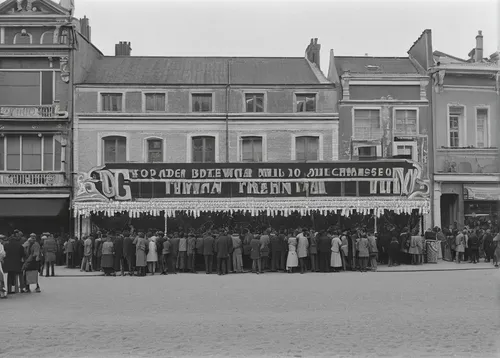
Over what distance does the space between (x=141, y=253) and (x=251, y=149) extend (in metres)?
11.0

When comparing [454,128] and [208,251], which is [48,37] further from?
[454,128]

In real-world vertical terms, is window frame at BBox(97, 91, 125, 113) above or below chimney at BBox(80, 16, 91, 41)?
below

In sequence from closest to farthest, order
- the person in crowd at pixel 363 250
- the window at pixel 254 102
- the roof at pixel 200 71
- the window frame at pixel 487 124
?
the person in crowd at pixel 363 250
the window at pixel 254 102
the roof at pixel 200 71
the window frame at pixel 487 124

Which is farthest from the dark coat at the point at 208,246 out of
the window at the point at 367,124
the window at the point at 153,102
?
the window at the point at 367,124

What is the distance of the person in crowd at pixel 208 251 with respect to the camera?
2362 cm

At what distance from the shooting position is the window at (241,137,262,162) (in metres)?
32.4

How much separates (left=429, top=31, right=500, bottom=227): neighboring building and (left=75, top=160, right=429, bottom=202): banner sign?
632 centimetres

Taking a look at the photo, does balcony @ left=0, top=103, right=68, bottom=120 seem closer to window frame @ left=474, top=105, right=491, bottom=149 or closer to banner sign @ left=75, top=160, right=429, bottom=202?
banner sign @ left=75, top=160, right=429, bottom=202

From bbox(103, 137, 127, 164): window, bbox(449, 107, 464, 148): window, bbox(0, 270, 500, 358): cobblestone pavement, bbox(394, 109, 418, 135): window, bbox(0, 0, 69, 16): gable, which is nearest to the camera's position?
bbox(0, 270, 500, 358): cobblestone pavement

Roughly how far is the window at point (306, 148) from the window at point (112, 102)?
9.05 meters

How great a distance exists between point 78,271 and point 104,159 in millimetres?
8274

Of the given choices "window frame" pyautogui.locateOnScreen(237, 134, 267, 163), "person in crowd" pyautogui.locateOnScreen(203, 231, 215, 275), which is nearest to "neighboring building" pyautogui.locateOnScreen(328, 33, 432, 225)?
"window frame" pyautogui.locateOnScreen(237, 134, 267, 163)

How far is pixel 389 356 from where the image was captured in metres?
9.08

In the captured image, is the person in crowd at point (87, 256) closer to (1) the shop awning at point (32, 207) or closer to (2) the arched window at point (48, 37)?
(1) the shop awning at point (32, 207)
